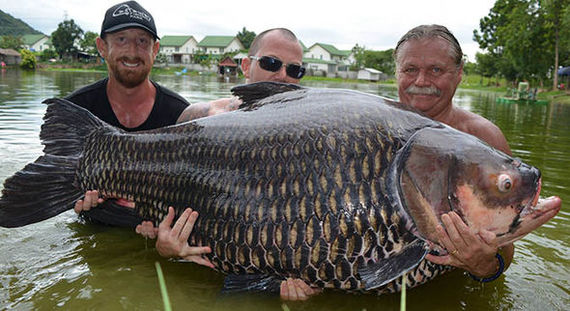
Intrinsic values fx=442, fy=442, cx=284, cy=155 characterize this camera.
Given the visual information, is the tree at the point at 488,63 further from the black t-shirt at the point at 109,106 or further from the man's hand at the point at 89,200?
the man's hand at the point at 89,200

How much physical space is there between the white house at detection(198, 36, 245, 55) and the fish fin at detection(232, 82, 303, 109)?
99.3 meters

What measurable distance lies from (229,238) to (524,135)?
11.2 metres

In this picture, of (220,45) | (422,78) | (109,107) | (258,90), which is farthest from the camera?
(220,45)

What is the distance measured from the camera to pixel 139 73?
185 inches

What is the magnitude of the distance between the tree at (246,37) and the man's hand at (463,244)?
106188mm

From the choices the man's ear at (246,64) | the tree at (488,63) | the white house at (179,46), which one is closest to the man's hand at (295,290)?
the man's ear at (246,64)

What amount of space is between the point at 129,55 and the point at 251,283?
118 inches

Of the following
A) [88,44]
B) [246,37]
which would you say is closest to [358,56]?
[246,37]

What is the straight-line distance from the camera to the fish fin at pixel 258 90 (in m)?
3.20

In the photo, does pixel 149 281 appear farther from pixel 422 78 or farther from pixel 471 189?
pixel 422 78

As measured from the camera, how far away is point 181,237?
9.68ft

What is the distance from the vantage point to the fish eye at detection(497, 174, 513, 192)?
221cm

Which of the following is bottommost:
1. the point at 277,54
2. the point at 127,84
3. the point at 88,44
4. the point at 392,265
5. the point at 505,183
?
the point at 392,265

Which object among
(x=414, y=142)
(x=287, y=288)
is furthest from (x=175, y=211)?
(x=414, y=142)
